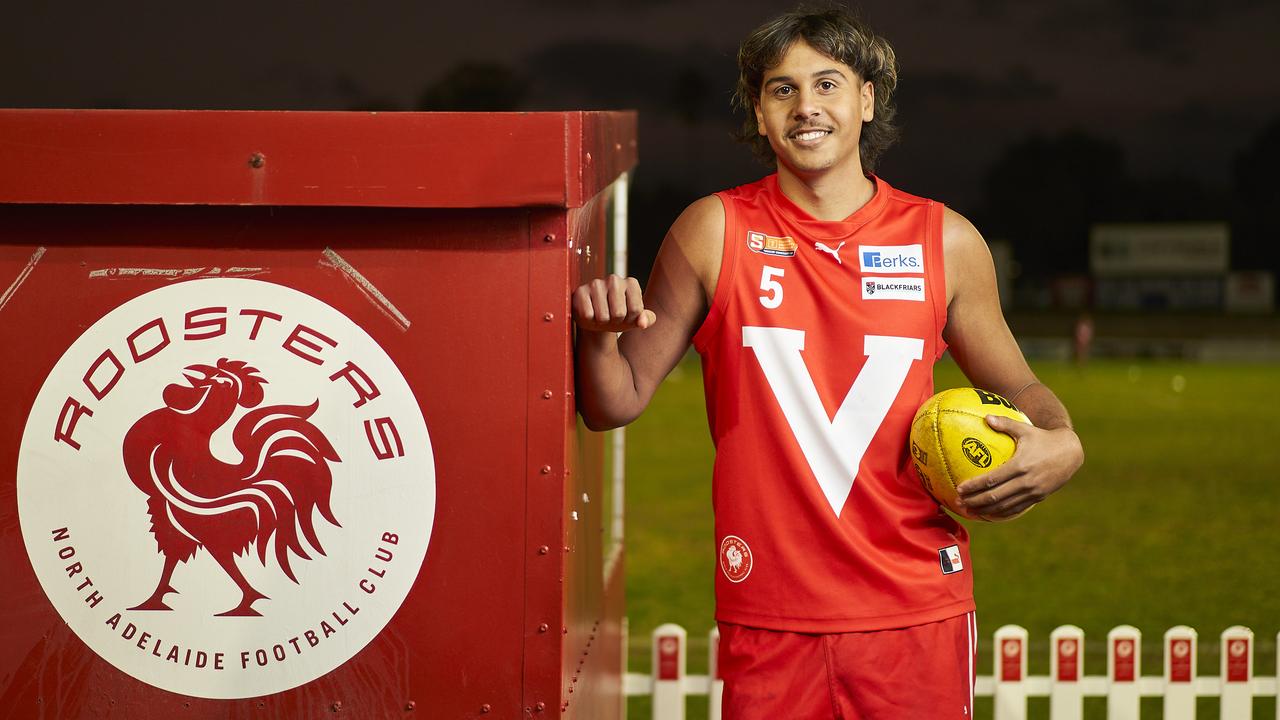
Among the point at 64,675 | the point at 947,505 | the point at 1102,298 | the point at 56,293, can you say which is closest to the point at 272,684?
the point at 64,675

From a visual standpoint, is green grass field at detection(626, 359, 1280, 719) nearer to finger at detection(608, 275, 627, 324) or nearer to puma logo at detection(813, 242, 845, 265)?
puma logo at detection(813, 242, 845, 265)

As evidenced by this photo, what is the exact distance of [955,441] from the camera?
2537 mm

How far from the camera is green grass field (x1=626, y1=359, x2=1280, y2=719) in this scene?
26.0 ft

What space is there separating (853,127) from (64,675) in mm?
1934

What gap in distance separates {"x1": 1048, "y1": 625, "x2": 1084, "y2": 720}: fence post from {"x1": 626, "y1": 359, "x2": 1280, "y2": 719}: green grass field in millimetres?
1166

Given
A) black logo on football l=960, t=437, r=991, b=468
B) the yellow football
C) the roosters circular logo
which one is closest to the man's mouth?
the yellow football

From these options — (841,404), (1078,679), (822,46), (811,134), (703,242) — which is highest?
(822,46)

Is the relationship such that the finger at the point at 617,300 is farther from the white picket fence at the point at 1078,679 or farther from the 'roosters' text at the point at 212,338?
the white picket fence at the point at 1078,679

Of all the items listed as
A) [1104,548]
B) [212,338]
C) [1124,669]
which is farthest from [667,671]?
[1104,548]

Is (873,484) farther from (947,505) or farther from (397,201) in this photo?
(397,201)

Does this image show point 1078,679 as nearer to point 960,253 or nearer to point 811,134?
point 960,253

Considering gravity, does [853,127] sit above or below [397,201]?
above

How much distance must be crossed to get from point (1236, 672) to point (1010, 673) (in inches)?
32.2

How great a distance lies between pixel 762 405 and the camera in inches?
105
